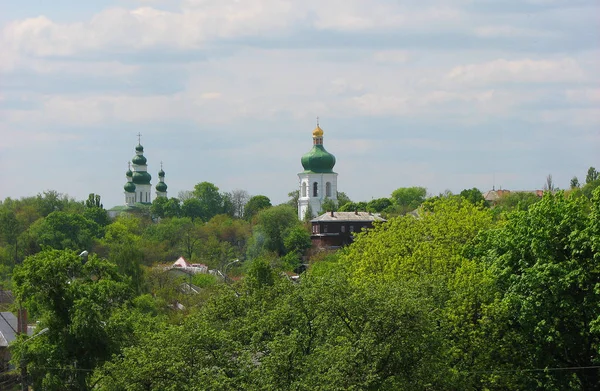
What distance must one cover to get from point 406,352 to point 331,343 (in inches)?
81.7

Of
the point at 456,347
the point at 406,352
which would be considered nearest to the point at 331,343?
the point at 406,352

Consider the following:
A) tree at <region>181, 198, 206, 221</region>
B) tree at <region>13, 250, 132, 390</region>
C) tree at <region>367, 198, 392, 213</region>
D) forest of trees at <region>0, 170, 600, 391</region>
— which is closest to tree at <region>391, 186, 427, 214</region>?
tree at <region>367, 198, 392, 213</region>

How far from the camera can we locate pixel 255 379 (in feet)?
107

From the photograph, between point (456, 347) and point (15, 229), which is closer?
point (456, 347)

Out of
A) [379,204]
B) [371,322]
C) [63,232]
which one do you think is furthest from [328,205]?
[371,322]

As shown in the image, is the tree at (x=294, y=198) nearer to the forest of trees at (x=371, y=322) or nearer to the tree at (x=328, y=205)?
the tree at (x=328, y=205)

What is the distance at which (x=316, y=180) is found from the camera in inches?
6786

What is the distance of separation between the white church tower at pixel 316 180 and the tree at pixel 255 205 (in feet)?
60.8

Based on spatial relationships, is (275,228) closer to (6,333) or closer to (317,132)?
(317,132)

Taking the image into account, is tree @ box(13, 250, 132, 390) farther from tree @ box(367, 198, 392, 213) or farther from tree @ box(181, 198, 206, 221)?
tree @ box(181, 198, 206, 221)

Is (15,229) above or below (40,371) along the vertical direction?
above

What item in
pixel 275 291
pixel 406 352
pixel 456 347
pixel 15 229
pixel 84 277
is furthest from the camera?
pixel 15 229

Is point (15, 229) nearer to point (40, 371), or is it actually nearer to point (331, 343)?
point (40, 371)

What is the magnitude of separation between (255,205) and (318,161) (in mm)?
22063
